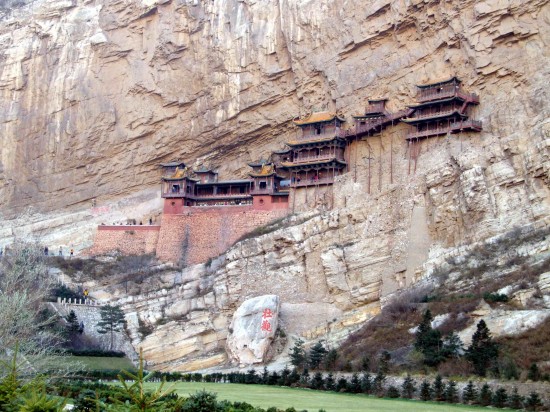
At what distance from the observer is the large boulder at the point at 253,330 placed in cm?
3434

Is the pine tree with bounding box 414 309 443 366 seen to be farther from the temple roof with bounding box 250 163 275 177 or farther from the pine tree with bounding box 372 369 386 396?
the temple roof with bounding box 250 163 275 177

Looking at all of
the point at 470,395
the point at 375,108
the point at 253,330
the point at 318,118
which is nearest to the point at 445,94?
the point at 375,108

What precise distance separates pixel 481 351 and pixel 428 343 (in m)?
2.43

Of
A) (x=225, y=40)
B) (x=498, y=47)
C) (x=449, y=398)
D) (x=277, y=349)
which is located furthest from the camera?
(x=225, y=40)

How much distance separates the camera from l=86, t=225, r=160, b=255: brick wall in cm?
4481

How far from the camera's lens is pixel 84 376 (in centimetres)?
2888

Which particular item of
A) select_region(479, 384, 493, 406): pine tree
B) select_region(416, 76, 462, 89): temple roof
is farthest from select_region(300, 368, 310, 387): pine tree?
select_region(416, 76, 462, 89): temple roof

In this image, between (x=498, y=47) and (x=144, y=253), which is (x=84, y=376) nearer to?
(x=144, y=253)

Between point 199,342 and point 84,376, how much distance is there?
30.1 ft

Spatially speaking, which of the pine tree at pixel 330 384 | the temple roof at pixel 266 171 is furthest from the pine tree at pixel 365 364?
the temple roof at pixel 266 171

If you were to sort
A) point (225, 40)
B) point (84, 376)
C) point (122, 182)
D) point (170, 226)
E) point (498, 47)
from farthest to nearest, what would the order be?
point (122, 182) → point (225, 40) → point (170, 226) → point (498, 47) → point (84, 376)

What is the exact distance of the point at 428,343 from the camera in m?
25.1

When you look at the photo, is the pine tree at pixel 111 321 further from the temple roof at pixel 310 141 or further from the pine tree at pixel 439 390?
the pine tree at pixel 439 390

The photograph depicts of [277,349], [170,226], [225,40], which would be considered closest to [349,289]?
[277,349]
